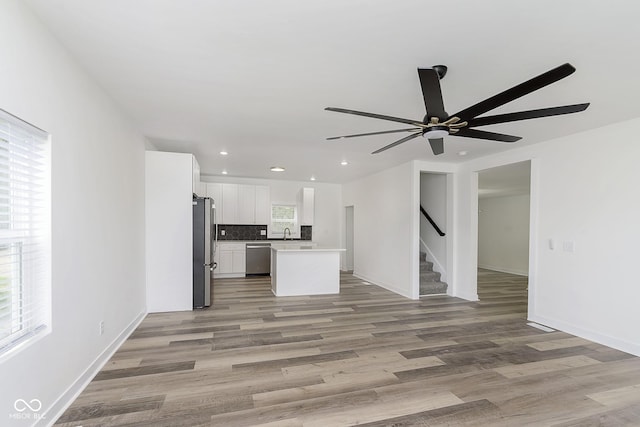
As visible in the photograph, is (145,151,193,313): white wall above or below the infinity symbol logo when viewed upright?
above

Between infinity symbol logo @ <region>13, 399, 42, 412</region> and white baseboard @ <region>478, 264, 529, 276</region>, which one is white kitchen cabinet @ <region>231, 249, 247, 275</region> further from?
white baseboard @ <region>478, 264, 529, 276</region>

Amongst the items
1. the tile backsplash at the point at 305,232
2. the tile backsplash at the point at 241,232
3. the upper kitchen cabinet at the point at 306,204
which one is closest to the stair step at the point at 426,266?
the upper kitchen cabinet at the point at 306,204

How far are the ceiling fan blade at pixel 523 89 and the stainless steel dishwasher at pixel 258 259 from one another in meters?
6.00

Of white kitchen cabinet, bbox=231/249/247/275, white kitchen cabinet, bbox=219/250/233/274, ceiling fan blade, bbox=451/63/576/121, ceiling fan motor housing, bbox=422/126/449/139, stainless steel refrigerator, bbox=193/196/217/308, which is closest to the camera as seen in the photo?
ceiling fan blade, bbox=451/63/576/121

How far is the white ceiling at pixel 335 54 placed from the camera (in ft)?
5.43

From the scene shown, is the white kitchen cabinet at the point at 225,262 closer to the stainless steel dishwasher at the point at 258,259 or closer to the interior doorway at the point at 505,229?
the stainless steel dishwasher at the point at 258,259

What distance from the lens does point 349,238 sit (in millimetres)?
8539

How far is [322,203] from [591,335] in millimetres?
6116

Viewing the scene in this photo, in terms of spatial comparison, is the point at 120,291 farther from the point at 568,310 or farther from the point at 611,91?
the point at 568,310

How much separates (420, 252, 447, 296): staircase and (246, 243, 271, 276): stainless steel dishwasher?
3.72 metres

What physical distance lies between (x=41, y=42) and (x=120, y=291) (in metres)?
2.40

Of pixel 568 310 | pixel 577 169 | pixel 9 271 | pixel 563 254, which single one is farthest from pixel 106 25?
pixel 568 310

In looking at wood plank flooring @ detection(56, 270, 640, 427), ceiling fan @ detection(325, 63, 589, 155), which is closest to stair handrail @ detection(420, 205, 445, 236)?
wood plank flooring @ detection(56, 270, 640, 427)

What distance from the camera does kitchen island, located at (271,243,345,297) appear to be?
5547 millimetres
